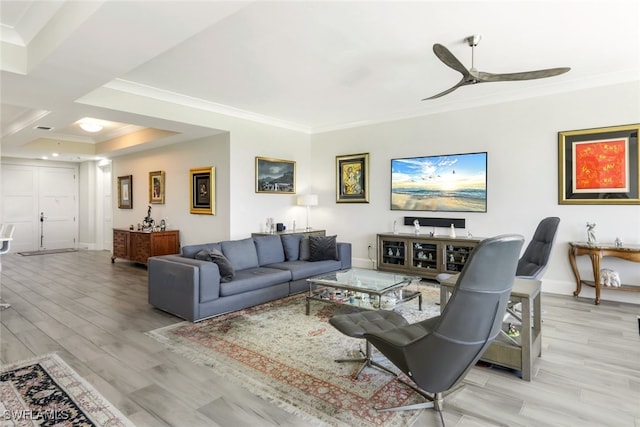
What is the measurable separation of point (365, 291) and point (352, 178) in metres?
3.64

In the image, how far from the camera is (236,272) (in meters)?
4.46

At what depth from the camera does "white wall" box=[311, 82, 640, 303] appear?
443 centimetres

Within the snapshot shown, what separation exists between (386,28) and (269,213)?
4092 millimetres

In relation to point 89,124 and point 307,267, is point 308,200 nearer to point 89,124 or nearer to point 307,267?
point 307,267

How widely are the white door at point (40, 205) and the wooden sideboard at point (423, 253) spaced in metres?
9.32

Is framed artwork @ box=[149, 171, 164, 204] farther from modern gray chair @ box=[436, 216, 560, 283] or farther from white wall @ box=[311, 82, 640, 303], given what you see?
modern gray chair @ box=[436, 216, 560, 283]

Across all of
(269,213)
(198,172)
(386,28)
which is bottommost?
(269,213)

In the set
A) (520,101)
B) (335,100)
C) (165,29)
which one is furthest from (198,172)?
(520,101)

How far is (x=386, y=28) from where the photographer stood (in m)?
3.17

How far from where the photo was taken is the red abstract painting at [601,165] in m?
4.36

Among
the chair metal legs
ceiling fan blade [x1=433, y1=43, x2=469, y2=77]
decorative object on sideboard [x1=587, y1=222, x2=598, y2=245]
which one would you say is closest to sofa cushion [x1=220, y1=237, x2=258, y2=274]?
the chair metal legs

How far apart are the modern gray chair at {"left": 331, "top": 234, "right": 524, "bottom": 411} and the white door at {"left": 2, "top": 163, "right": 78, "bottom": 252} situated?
11.1 m

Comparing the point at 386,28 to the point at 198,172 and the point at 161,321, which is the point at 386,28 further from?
the point at 198,172

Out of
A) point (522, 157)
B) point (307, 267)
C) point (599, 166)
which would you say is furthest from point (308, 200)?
point (599, 166)
